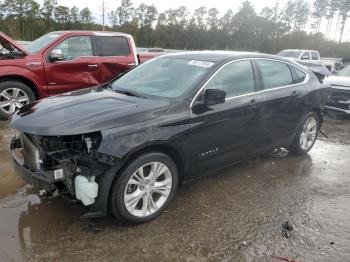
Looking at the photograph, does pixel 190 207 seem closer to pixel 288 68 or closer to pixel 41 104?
pixel 41 104

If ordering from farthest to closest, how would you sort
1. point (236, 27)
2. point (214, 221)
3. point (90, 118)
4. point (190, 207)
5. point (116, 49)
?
point (236, 27) → point (116, 49) → point (190, 207) → point (214, 221) → point (90, 118)

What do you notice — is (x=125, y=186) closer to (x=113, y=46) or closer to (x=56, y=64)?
(x=56, y=64)

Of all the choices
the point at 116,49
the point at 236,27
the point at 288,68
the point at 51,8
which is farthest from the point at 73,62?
the point at 236,27

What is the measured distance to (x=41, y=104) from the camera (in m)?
3.84

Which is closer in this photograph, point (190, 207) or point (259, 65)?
point (190, 207)

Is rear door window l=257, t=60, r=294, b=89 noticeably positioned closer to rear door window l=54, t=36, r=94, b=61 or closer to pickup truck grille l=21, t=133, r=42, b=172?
pickup truck grille l=21, t=133, r=42, b=172

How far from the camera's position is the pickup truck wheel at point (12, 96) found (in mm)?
7039

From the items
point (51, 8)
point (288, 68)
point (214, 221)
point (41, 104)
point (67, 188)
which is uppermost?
point (51, 8)

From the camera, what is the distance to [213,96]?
3826 mm

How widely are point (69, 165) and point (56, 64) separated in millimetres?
4727

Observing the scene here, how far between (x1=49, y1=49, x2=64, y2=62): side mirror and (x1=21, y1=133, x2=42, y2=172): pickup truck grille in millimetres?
3912

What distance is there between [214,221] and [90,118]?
1657mm

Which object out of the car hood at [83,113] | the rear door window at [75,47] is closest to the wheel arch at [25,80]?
the rear door window at [75,47]

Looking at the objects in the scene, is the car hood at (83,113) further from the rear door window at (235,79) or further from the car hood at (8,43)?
the car hood at (8,43)
